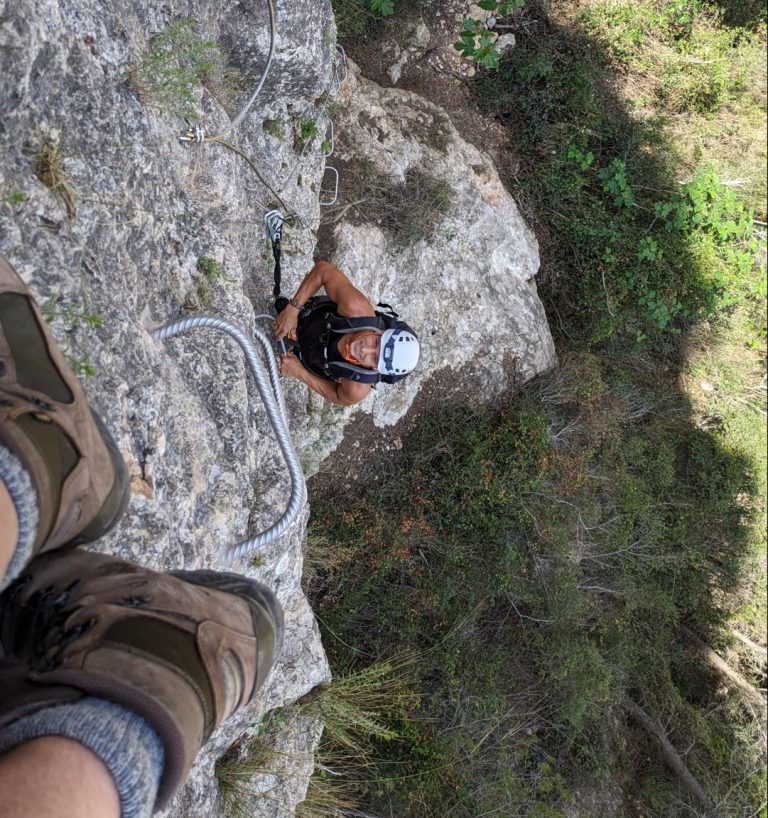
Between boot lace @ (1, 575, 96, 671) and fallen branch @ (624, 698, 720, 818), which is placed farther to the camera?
fallen branch @ (624, 698, 720, 818)

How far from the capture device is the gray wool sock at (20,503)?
1.47 meters

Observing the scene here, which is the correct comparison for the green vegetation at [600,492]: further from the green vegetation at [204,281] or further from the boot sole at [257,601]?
the boot sole at [257,601]

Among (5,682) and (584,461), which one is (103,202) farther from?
(584,461)

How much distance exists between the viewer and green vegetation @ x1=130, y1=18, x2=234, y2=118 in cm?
284

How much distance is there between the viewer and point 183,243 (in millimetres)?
3100

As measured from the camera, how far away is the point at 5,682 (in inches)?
58.7

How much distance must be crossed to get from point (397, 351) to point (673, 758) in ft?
19.7

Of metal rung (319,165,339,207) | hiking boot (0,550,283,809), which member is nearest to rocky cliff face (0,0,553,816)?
metal rung (319,165,339,207)

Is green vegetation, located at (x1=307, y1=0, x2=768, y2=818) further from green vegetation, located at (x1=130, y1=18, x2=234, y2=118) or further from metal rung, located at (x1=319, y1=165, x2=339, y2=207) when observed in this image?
green vegetation, located at (x1=130, y1=18, x2=234, y2=118)

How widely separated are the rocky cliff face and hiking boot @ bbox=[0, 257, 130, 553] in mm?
293

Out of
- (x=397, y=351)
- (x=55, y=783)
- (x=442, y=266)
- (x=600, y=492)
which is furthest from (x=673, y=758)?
(x=55, y=783)

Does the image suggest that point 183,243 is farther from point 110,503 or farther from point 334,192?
point 334,192

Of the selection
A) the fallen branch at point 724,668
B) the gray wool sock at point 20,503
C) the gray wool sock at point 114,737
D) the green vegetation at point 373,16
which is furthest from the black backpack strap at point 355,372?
the fallen branch at point 724,668

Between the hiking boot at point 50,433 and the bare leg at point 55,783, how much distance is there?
520 millimetres
